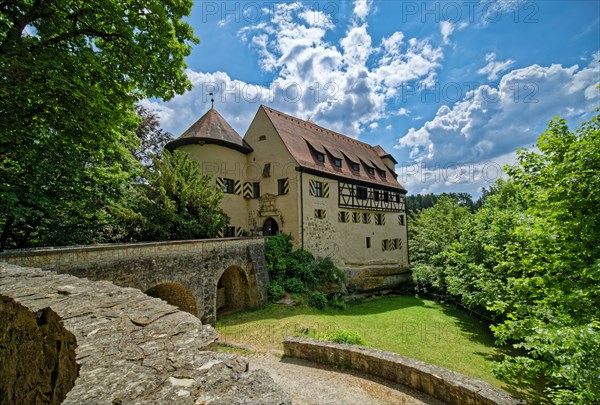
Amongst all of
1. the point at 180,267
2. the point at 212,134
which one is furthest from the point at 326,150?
the point at 180,267

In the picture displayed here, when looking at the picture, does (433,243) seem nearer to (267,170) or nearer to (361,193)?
(361,193)

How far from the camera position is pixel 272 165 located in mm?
17812

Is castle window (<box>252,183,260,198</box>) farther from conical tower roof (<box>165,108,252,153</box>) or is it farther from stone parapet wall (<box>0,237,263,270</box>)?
stone parapet wall (<box>0,237,263,270</box>)

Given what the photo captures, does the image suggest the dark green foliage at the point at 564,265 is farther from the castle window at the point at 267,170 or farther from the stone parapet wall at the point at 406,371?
the castle window at the point at 267,170

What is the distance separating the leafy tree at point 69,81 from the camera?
554cm

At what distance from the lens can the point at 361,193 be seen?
839 inches

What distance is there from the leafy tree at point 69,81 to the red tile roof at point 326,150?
1054cm

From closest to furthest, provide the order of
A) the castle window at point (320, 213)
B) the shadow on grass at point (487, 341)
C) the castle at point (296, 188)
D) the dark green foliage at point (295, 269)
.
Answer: the shadow on grass at point (487, 341) → the dark green foliage at point (295, 269) → the castle at point (296, 188) → the castle window at point (320, 213)

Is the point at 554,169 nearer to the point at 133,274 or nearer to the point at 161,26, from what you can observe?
the point at 161,26

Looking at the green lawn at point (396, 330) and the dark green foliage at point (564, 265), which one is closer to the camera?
the dark green foliage at point (564, 265)

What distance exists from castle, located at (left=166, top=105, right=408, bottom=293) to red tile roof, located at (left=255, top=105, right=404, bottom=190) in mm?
101

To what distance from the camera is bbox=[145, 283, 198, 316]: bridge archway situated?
31.5ft

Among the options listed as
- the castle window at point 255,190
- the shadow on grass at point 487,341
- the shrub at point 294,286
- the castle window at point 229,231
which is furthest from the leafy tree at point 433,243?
the castle window at point 229,231

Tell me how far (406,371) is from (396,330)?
18.7 feet
